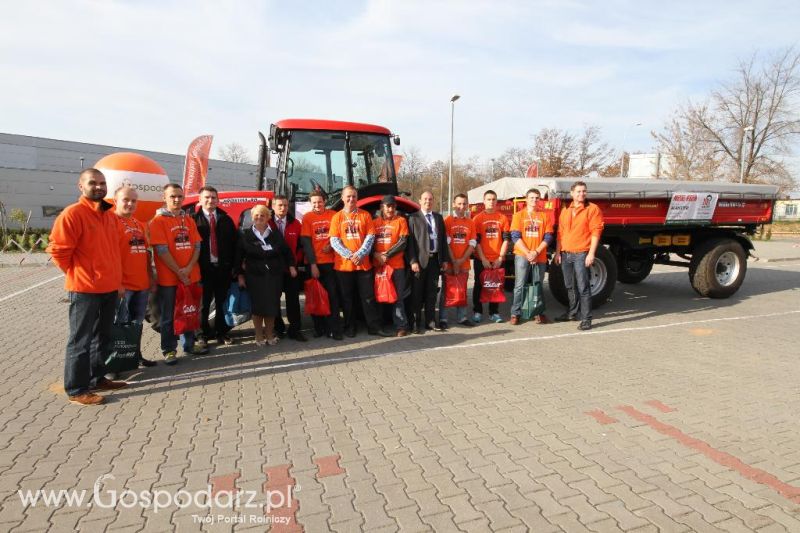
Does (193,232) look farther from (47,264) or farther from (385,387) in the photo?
(47,264)

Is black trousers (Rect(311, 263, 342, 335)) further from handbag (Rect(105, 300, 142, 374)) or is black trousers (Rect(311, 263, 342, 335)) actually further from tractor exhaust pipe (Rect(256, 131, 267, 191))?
tractor exhaust pipe (Rect(256, 131, 267, 191))

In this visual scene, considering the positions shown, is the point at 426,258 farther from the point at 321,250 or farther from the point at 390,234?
the point at 321,250

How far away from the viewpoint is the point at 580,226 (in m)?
6.34

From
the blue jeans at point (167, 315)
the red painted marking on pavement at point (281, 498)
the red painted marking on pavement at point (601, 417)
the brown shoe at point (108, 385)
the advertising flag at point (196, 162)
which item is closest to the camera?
the red painted marking on pavement at point (281, 498)

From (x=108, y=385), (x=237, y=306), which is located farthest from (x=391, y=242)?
(x=108, y=385)

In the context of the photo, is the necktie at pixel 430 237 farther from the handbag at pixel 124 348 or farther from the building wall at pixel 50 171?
the building wall at pixel 50 171

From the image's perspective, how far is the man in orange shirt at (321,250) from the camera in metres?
5.66

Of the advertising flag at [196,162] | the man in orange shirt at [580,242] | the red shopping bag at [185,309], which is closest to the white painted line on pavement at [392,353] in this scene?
the man in orange shirt at [580,242]

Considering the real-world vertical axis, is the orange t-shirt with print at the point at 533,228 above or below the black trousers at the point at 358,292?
above

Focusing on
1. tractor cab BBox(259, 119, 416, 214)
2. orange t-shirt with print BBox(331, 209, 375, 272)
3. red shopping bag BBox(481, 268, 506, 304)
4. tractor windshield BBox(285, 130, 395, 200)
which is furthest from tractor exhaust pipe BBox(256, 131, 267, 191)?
red shopping bag BBox(481, 268, 506, 304)

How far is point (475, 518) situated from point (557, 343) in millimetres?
3596

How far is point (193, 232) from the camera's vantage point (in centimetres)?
500

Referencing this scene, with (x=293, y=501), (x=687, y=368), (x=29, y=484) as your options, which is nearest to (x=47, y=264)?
(x=29, y=484)

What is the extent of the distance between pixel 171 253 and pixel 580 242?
494 centimetres
